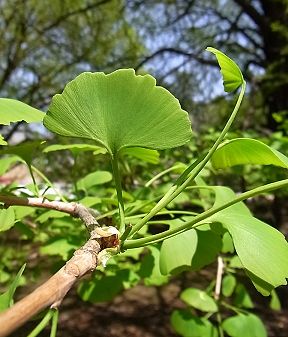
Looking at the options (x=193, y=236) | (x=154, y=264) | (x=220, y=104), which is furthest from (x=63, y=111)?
(x=220, y=104)

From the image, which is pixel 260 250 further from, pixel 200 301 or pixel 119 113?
pixel 200 301

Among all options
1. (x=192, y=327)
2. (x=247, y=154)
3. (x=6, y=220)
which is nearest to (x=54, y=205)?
(x=6, y=220)

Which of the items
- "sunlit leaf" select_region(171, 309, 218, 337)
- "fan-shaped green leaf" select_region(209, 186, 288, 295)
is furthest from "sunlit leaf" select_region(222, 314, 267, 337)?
"fan-shaped green leaf" select_region(209, 186, 288, 295)

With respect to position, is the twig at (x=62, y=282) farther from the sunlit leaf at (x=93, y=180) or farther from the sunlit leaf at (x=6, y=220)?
the sunlit leaf at (x=93, y=180)

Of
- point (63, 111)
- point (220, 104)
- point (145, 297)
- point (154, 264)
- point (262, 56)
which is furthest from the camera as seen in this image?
point (262, 56)

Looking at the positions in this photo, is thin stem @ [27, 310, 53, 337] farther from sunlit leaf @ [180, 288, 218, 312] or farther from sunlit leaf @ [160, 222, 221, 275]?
sunlit leaf @ [180, 288, 218, 312]

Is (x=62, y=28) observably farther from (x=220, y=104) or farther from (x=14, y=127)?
(x=220, y=104)
